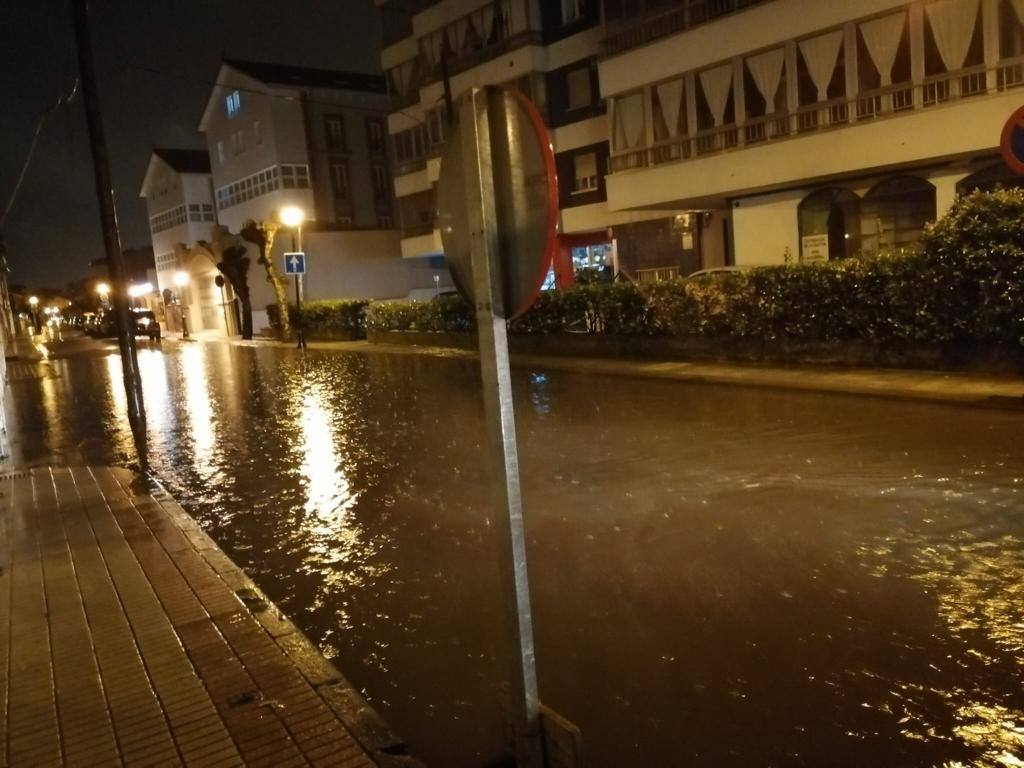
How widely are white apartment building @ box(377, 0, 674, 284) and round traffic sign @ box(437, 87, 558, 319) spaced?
2419cm

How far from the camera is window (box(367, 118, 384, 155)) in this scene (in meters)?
48.8

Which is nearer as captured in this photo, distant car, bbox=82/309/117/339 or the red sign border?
the red sign border

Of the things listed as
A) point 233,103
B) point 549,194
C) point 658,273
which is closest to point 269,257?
point 233,103

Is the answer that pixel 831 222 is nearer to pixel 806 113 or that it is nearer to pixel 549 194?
pixel 806 113

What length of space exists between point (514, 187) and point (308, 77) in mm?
49102

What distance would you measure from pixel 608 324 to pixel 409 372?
4999 mm

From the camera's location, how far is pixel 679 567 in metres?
5.73

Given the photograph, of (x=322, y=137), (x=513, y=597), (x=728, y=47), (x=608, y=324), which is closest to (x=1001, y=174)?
(x=728, y=47)

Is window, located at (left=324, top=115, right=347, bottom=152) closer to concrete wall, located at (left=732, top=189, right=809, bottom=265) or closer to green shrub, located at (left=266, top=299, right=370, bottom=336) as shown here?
green shrub, located at (left=266, top=299, right=370, bottom=336)

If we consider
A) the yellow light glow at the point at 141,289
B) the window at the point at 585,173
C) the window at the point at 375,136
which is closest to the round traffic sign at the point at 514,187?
the window at the point at 585,173

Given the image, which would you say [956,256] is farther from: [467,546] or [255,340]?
[255,340]

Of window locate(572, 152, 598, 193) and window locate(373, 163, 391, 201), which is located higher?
window locate(373, 163, 391, 201)

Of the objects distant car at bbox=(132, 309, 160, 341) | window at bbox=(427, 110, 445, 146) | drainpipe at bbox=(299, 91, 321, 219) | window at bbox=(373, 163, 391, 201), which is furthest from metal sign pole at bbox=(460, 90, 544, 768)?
window at bbox=(373, 163, 391, 201)

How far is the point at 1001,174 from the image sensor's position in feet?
60.4
